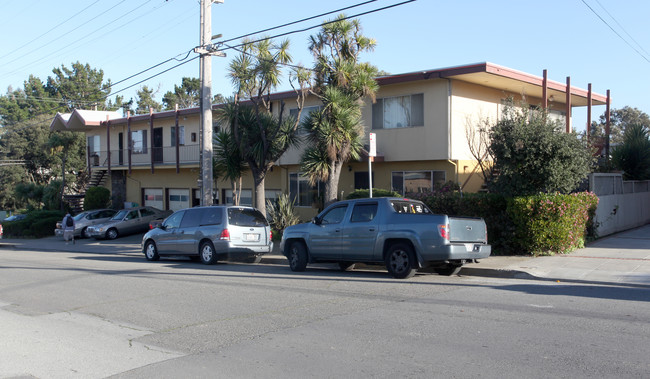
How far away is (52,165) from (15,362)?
2021 inches

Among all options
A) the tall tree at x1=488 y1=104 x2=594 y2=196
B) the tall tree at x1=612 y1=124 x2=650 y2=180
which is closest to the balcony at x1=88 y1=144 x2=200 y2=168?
the tall tree at x1=488 y1=104 x2=594 y2=196

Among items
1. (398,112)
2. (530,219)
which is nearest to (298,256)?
(530,219)

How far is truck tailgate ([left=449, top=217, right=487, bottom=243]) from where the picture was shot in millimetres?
11359

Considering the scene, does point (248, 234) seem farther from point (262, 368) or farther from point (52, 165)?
point (52, 165)

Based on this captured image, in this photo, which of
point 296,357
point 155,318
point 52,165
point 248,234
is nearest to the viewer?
point 296,357

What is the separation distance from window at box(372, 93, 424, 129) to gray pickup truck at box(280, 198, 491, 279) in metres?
7.93

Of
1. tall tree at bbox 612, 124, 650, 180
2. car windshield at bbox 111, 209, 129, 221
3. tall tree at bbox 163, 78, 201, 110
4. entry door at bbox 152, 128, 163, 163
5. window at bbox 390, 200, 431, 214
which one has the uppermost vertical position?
tall tree at bbox 163, 78, 201, 110

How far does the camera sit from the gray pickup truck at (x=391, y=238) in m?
11.3

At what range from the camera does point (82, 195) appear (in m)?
37.0

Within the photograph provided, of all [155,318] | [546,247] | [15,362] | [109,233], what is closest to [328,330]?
[155,318]

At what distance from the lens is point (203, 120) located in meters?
19.1

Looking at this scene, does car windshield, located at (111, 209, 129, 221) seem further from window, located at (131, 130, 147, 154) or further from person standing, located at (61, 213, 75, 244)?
window, located at (131, 130, 147, 154)

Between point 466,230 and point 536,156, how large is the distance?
151 inches

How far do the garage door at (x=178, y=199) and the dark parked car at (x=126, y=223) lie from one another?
1707 millimetres
